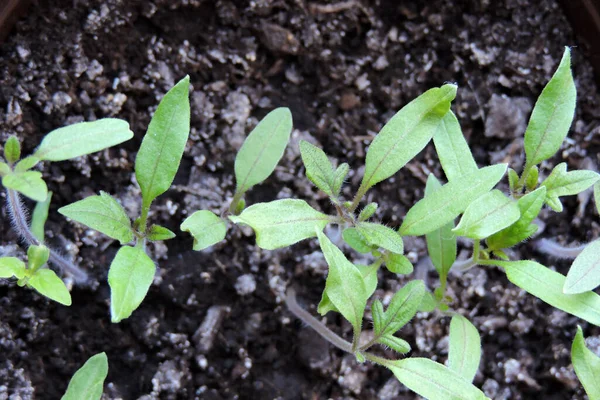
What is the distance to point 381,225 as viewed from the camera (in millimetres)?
1196

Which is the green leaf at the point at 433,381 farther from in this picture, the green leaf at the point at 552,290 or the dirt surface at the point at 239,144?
the dirt surface at the point at 239,144

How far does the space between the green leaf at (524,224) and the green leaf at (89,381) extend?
80 cm

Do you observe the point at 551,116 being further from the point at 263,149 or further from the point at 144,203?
the point at 144,203

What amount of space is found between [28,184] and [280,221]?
414 mm

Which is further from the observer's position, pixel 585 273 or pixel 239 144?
pixel 239 144

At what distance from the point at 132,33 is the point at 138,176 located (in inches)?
19.8

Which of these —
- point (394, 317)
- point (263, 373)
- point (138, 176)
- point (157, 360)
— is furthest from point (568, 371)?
point (138, 176)

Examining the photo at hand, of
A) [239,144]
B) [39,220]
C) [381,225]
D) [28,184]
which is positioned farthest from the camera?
[239,144]

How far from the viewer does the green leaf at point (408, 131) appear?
1.15 m

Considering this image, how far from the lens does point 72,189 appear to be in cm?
148

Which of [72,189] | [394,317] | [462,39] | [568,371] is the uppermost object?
[462,39]

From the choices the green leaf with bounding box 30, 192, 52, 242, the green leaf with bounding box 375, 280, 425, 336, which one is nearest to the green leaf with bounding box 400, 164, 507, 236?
the green leaf with bounding box 375, 280, 425, 336

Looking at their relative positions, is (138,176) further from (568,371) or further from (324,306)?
(568,371)

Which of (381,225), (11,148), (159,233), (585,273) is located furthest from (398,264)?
(11,148)
